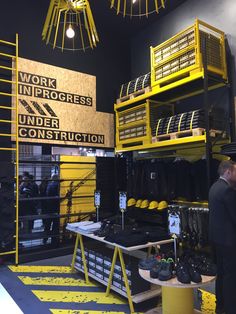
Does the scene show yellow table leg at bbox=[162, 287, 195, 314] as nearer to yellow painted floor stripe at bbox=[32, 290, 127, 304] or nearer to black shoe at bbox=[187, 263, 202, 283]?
black shoe at bbox=[187, 263, 202, 283]

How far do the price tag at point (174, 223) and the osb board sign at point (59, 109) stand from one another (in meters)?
3.31

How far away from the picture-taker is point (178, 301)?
112 inches

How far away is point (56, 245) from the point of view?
5.62 meters

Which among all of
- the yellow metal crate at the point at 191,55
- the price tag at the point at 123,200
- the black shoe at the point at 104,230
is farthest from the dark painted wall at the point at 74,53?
the black shoe at the point at 104,230

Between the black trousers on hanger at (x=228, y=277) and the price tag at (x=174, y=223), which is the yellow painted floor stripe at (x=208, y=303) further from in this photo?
the price tag at (x=174, y=223)

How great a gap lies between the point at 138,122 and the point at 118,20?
7.86 feet

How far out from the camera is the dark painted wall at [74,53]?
5387mm

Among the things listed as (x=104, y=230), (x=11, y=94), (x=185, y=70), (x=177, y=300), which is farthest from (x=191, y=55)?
(x=177, y=300)

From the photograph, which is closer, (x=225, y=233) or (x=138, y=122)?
(x=225, y=233)

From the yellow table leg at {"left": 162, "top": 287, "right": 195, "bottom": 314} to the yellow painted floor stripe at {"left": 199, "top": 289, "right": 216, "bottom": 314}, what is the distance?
0.47 meters

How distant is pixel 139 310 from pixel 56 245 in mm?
2695

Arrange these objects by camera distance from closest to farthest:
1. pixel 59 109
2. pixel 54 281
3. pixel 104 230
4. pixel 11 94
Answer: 1. pixel 104 230
2. pixel 54 281
3. pixel 11 94
4. pixel 59 109

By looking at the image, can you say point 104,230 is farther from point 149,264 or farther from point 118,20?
point 118,20

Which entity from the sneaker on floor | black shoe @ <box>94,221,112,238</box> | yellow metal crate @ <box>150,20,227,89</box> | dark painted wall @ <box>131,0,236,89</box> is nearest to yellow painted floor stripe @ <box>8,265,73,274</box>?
black shoe @ <box>94,221,112,238</box>
